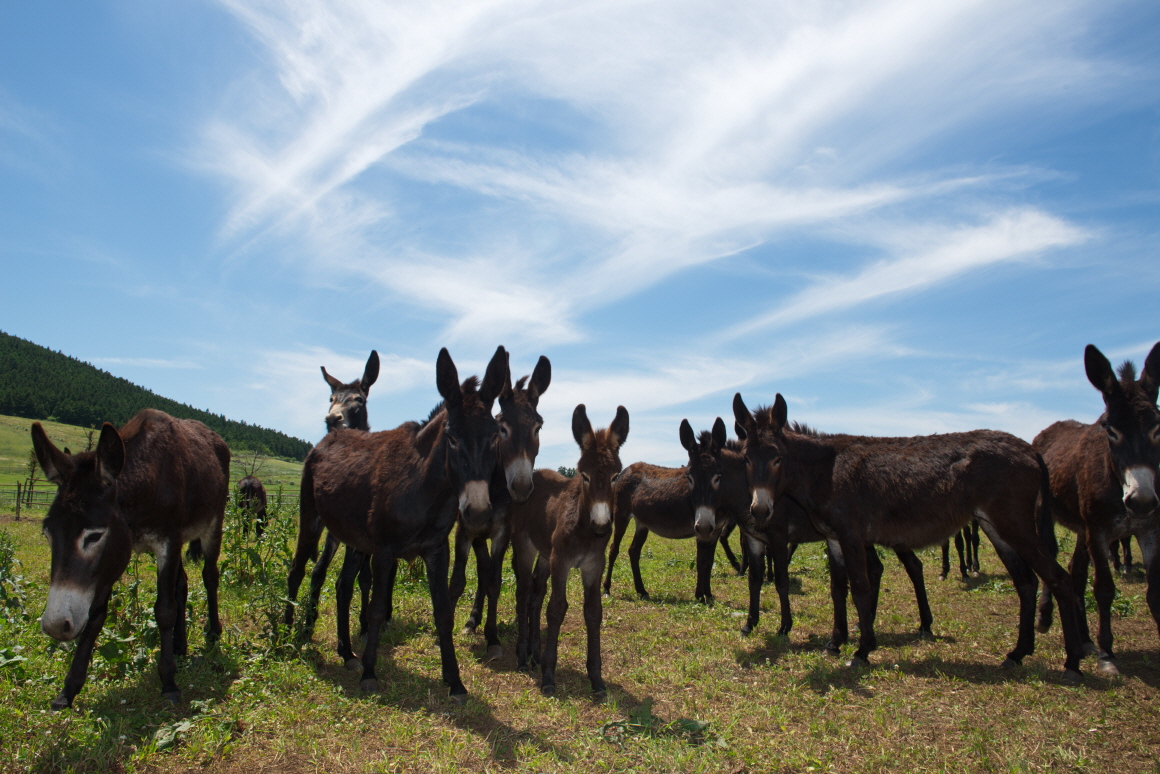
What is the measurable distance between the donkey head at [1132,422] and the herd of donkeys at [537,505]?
19 mm

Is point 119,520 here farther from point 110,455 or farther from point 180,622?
point 180,622

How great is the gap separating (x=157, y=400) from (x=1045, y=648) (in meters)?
150

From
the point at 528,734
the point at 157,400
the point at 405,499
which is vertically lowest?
the point at 528,734

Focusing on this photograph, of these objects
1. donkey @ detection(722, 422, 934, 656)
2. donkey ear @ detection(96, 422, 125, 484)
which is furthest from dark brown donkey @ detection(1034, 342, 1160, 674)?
donkey ear @ detection(96, 422, 125, 484)

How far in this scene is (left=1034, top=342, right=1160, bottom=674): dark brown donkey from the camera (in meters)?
6.54

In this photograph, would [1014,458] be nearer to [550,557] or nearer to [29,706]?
[550,557]

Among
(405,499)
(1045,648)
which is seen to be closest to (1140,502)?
(1045,648)

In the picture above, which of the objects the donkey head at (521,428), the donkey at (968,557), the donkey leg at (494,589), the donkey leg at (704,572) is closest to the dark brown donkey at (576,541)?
the donkey leg at (494,589)

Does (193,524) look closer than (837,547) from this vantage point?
Yes

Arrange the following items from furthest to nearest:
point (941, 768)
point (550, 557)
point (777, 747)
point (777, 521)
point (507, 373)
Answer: point (777, 521)
point (550, 557)
point (507, 373)
point (777, 747)
point (941, 768)

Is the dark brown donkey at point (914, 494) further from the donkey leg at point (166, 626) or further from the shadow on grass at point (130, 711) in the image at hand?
the donkey leg at point (166, 626)

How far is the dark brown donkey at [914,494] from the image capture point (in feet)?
24.0

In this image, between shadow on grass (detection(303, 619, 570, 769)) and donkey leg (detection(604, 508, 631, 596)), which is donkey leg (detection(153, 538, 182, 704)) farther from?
donkey leg (detection(604, 508, 631, 596))

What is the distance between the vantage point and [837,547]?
329 inches
